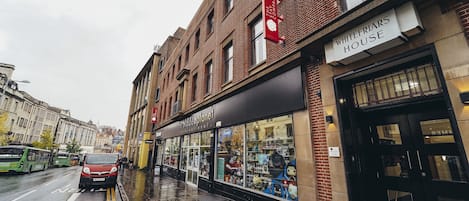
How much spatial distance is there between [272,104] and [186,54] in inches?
491

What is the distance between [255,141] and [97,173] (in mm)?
9051

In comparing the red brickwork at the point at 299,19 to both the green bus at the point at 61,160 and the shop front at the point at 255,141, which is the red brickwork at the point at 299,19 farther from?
the green bus at the point at 61,160

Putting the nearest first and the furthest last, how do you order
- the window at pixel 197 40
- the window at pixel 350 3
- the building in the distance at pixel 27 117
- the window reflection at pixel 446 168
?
the window reflection at pixel 446 168, the window at pixel 350 3, the window at pixel 197 40, the building in the distance at pixel 27 117

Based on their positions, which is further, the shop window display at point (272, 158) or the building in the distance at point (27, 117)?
the building in the distance at point (27, 117)

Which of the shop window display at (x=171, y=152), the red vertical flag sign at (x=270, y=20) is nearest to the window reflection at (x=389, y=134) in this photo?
the red vertical flag sign at (x=270, y=20)

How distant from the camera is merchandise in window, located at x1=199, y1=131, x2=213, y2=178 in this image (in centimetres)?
1008

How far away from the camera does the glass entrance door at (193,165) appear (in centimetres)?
1109

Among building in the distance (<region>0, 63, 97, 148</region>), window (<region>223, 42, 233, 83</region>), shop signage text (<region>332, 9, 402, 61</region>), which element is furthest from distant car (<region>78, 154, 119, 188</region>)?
building in the distance (<region>0, 63, 97, 148</region>)

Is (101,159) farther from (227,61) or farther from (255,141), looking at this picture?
(255,141)

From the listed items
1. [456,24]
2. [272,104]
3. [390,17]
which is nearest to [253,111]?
[272,104]

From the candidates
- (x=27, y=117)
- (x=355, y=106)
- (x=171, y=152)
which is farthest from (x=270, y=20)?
(x=27, y=117)

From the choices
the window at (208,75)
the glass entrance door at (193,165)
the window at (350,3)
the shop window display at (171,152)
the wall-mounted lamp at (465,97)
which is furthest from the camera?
the shop window display at (171,152)

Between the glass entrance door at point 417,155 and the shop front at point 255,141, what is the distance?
5.46ft

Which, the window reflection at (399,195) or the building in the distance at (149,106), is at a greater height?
the building in the distance at (149,106)
